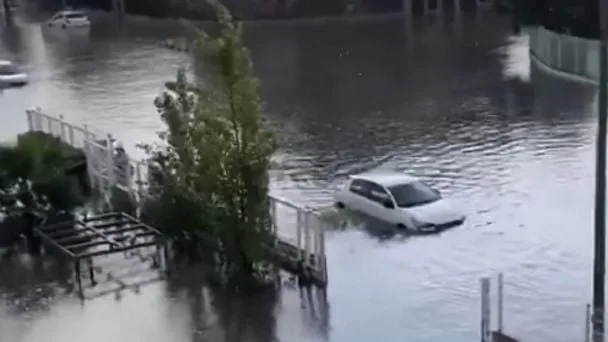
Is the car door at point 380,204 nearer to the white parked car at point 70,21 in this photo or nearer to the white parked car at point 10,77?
the white parked car at point 10,77

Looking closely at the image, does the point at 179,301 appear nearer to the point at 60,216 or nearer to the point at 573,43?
the point at 60,216

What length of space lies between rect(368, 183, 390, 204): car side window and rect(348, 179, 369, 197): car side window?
0.60 ft

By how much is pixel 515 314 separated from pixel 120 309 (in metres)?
7.36

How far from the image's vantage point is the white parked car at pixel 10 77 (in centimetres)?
5222

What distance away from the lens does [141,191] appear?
1007 inches

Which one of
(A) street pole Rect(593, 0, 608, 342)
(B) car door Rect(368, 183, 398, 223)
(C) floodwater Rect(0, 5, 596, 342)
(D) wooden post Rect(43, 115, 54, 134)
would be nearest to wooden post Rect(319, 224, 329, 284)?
(C) floodwater Rect(0, 5, 596, 342)

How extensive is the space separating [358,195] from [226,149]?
7188 millimetres

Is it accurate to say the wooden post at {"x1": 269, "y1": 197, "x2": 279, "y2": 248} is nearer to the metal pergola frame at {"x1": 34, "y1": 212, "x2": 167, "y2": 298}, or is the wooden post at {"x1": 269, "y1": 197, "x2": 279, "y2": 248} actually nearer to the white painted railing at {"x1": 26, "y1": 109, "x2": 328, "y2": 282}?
the white painted railing at {"x1": 26, "y1": 109, "x2": 328, "y2": 282}

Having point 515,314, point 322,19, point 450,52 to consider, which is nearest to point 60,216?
point 515,314

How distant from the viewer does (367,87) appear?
48.6m

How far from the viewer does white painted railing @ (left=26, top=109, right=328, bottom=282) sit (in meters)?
21.3

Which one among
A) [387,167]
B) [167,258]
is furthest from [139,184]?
[387,167]

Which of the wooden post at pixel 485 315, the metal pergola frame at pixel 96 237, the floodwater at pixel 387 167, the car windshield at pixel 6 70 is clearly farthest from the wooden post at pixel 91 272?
the car windshield at pixel 6 70

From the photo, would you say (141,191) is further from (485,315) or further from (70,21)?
(70,21)
